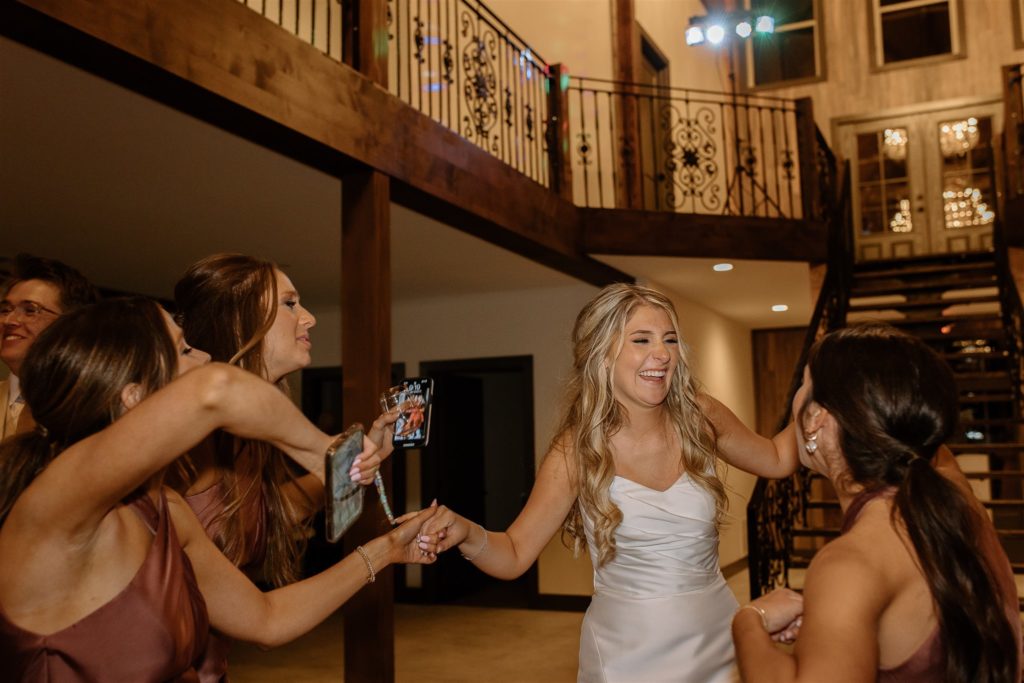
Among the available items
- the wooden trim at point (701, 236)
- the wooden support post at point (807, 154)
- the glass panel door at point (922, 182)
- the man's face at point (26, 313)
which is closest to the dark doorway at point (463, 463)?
the wooden trim at point (701, 236)

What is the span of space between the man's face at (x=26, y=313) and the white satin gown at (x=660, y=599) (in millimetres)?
1625

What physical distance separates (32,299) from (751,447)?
82.2 inches

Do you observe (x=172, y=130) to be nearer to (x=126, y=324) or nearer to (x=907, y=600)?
(x=126, y=324)

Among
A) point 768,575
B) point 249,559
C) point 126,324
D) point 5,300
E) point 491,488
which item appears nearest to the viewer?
point 126,324

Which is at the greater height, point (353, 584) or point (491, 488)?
point (353, 584)

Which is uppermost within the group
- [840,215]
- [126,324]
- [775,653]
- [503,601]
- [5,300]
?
[840,215]

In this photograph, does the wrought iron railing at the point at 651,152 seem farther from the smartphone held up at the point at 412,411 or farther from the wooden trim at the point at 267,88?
the smartphone held up at the point at 412,411

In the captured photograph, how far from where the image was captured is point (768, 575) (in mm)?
5953

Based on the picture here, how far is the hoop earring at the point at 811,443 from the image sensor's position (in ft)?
5.19

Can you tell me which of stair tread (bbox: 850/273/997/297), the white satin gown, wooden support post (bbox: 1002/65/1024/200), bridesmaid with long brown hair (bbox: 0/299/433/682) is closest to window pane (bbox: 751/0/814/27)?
stair tread (bbox: 850/273/997/297)

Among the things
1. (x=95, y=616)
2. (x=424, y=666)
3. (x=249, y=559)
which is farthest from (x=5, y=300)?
(x=424, y=666)

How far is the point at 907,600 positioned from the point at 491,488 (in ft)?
32.6

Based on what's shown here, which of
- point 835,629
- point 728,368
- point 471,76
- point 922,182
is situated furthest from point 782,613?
point 922,182

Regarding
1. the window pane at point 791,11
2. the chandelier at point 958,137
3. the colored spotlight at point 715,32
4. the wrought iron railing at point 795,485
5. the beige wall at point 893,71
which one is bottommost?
the wrought iron railing at point 795,485
